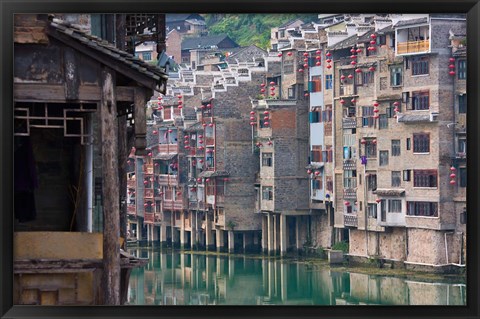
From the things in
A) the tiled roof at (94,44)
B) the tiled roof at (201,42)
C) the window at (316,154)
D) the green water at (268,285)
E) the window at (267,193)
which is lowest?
the green water at (268,285)

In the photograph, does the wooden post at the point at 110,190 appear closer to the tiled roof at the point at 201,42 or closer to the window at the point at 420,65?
the window at the point at 420,65

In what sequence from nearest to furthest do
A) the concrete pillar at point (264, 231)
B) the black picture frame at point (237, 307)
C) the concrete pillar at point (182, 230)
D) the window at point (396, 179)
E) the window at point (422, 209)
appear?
1. the black picture frame at point (237, 307)
2. the window at point (422, 209)
3. the window at point (396, 179)
4. the concrete pillar at point (264, 231)
5. the concrete pillar at point (182, 230)

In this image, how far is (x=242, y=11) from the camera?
4797 millimetres

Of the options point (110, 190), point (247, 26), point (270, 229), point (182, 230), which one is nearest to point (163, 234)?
point (182, 230)

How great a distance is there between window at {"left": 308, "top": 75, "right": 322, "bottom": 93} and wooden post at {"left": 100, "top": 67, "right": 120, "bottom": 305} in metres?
30.7

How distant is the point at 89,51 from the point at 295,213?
102 ft

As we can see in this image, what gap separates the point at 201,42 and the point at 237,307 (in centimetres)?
4394

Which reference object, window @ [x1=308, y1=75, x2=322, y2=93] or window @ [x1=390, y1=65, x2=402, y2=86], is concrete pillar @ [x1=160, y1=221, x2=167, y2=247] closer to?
window @ [x1=308, y1=75, x2=322, y2=93]

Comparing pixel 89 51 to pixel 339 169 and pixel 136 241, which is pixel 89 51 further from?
pixel 136 241

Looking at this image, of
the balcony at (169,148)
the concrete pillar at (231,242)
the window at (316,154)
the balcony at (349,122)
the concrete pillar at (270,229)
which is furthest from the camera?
the balcony at (169,148)

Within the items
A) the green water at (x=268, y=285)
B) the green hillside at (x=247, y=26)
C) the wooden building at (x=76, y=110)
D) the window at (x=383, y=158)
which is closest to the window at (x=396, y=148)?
the window at (x=383, y=158)

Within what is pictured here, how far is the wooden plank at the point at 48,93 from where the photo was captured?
581cm

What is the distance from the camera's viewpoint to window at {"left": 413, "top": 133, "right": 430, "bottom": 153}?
104 feet

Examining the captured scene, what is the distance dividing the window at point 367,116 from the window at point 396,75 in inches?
34.5
